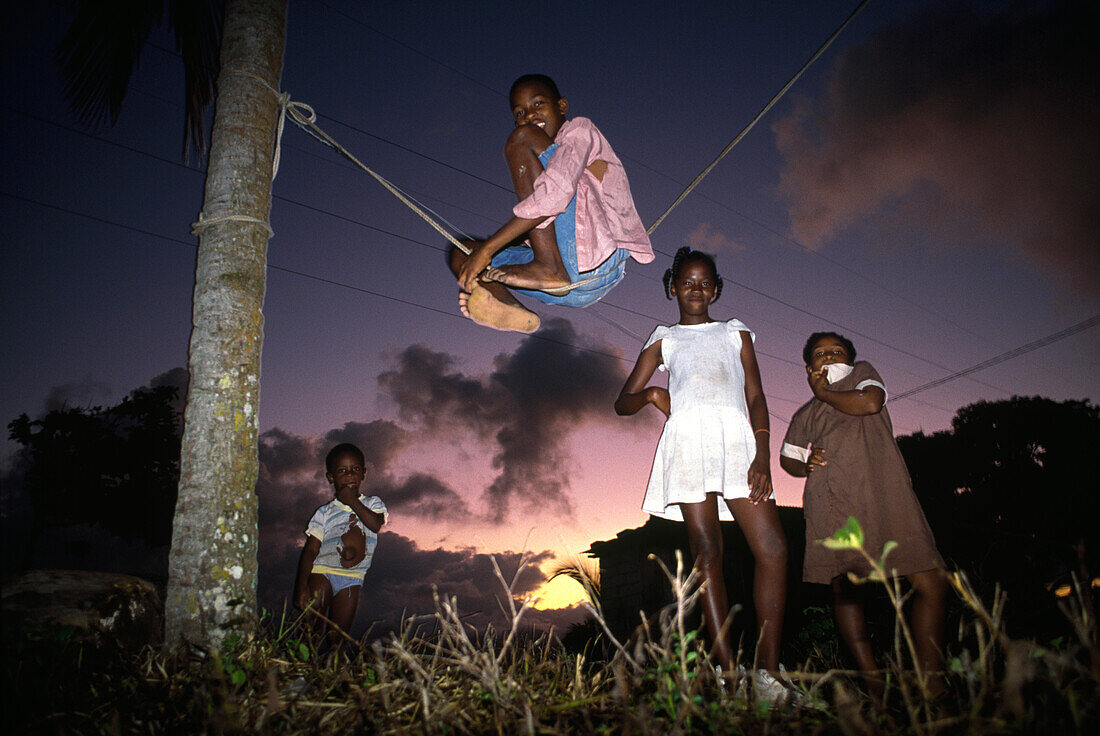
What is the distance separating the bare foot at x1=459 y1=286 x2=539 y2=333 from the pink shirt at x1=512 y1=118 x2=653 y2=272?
36cm

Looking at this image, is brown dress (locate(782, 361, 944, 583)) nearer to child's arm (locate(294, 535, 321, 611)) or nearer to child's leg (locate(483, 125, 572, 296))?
child's leg (locate(483, 125, 572, 296))

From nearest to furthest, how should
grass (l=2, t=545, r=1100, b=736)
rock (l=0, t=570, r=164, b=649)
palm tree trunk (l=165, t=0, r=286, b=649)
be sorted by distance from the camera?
1. grass (l=2, t=545, r=1100, b=736)
2. rock (l=0, t=570, r=164, b=649)
3. palm tree trunk (l=165, t=0, r=286, b=649)

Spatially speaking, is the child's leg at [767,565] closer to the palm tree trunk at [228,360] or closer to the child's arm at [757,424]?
the child's arm at [757,424]

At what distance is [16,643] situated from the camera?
172cm

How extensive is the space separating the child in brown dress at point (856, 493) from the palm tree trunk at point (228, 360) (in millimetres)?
2464

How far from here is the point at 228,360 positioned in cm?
234

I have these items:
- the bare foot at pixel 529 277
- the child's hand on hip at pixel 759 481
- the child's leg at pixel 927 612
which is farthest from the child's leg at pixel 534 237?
the child's leg at pixel 927 612

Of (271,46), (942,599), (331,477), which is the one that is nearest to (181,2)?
(271,46)

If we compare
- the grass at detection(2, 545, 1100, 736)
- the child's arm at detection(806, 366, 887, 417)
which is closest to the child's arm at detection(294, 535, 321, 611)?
the grass at detection(2, 545, 1100, 736)

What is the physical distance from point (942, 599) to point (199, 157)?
505 cm

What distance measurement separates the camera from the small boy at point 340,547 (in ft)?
12.7

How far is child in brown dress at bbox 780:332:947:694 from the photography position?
2.42 m

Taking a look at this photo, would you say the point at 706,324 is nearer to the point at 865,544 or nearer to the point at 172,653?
the point at 865,544

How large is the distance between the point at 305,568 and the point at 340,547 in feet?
0.82
